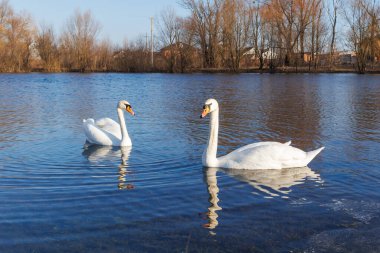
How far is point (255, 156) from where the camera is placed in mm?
6867

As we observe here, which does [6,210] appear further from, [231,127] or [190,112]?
[190,112]

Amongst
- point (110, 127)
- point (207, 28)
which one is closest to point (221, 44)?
point (207, 28)

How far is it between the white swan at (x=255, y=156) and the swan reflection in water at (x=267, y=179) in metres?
0.09

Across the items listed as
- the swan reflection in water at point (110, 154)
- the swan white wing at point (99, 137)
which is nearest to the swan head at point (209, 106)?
the swan reflection in water at point (110, 154)

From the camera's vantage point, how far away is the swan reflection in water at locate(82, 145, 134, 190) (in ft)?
23.5

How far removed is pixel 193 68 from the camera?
6009cm

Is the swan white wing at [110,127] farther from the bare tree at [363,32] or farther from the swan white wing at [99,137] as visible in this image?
the bare tree at [363,32]

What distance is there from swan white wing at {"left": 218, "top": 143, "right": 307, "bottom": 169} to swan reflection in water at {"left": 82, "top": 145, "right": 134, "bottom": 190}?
5.06 ft

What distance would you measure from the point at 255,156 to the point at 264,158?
0.45ft

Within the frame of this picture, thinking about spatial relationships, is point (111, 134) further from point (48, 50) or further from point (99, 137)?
point (48, 50)

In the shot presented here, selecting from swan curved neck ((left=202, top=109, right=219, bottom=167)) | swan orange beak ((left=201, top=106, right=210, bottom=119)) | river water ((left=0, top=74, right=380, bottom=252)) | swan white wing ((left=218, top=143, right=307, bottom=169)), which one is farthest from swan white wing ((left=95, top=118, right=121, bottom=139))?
swan white wing ((left=218, top=143, right=307, bottom=169))

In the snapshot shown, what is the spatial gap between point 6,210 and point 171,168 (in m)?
2.68

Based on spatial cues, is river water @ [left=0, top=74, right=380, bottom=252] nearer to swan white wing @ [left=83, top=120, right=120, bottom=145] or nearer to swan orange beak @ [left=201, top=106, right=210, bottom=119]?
swan white wing @ [left=83, top=120, right=120, bottom=145]

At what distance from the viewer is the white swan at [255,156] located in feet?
22.6
